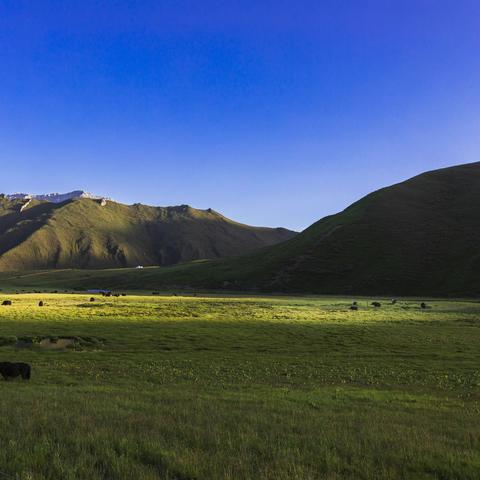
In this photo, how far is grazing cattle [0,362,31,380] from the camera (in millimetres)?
23031

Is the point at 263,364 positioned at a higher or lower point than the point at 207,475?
lower

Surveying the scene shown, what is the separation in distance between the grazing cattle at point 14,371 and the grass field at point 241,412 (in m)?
0.81

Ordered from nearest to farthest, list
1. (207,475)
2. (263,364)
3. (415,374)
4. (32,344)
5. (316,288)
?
(207,475) < (415,374) < (263,364) < (32,344) < (316,288)

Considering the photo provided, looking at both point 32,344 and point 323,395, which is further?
point 32,344

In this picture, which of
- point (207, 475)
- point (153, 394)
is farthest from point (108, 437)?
point (153, 394)

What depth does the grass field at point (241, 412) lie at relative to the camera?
30.5 ft

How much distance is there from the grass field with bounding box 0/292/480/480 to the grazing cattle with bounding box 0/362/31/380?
806 millimetres

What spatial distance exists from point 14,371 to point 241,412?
14.2 metres

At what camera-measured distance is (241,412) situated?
566 inches

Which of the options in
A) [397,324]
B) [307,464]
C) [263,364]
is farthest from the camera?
[397,324]

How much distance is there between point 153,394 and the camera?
59.4ft

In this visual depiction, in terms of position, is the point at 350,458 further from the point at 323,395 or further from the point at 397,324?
the point at 397,324

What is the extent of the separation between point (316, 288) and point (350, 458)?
18180cm

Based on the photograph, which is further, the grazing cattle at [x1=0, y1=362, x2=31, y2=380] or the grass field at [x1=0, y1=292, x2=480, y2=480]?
the grazing cattle at [x1=0, y1=362, x2=31, y2=380]
